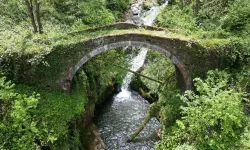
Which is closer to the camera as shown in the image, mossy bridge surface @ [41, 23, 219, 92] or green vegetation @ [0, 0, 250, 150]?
green vegetation @ [0, 0, 250, 150]

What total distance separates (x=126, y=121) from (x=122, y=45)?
5410mm

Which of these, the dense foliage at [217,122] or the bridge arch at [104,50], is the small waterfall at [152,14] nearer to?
the bridge arch at [104,50]

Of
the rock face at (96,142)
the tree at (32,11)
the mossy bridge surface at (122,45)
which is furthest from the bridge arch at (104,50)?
the tree at (32,11)

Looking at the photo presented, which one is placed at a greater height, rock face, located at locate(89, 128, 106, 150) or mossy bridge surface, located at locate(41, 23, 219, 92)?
mossy bridge surface, located at locate(41, 23, 219, 92)

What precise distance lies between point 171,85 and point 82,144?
5.23 meters

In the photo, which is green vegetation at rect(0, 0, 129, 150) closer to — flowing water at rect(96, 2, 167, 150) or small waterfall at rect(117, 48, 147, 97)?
flowing water at rect(96, 2, 167, 150)

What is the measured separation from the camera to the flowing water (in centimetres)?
1318

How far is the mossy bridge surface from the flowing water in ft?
12.8

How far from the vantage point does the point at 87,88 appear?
13.6 m

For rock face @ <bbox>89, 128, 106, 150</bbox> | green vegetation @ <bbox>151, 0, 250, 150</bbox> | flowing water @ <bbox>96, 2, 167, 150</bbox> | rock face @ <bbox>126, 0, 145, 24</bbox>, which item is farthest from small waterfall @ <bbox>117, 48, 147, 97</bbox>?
rock face @ <bbox>89, 128, 106, 150</bbox>

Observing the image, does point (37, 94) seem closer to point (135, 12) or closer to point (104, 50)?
point (104, 50)

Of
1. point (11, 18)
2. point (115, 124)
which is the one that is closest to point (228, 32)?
point (115, 124)

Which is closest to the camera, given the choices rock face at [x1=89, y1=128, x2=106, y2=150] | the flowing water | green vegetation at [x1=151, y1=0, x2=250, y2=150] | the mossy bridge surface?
green vegetation at [x1=151, y1=0, x2=250, y2=150]

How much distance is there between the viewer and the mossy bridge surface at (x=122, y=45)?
11.2 m
